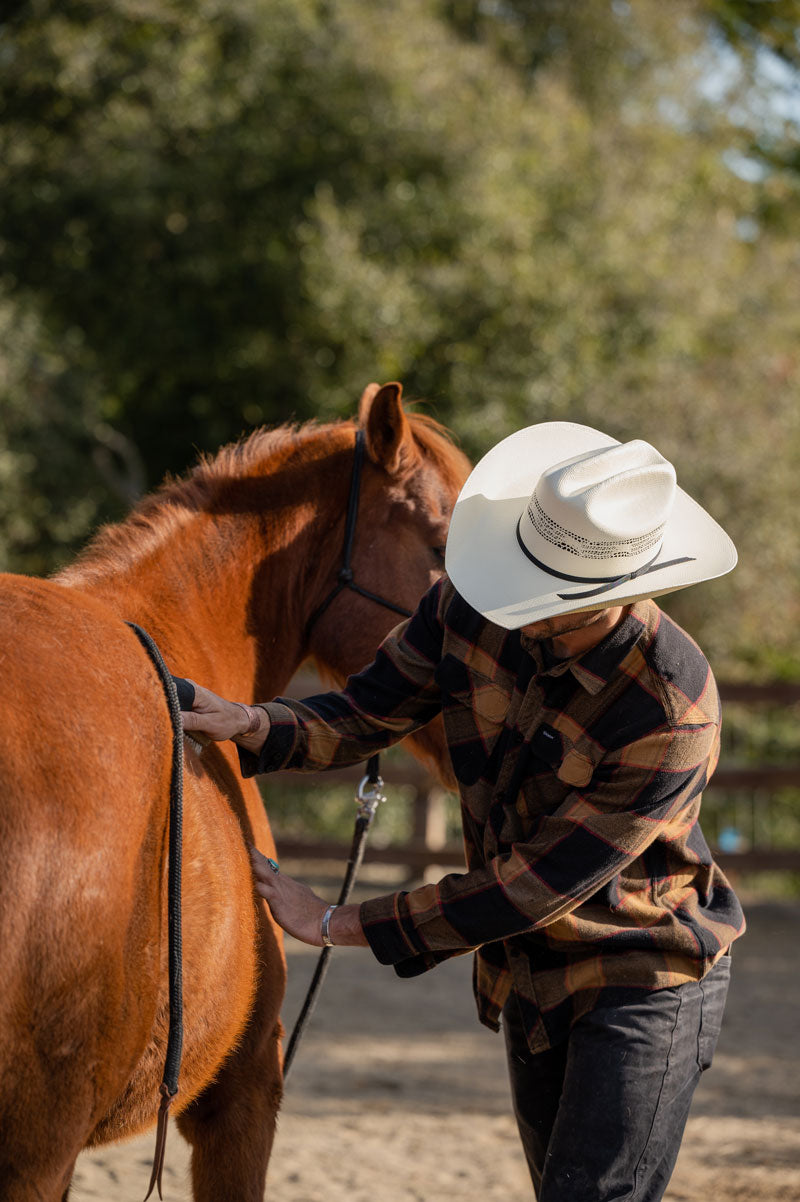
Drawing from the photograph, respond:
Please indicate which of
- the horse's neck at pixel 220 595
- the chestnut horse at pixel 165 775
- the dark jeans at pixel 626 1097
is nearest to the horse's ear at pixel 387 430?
the chestnut horse at pixel 165 775

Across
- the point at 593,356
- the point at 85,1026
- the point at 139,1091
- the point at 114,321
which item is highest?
the point at 85,1026

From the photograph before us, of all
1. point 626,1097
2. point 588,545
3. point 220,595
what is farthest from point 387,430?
point 626,1097

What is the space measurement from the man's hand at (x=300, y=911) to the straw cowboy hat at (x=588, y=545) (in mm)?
641

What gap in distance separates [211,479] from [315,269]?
867cm

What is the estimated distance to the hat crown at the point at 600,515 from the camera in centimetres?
177

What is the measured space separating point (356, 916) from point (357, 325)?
940cm

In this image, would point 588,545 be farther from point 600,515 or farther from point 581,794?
point 581,794

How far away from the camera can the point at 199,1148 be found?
7.21 feet

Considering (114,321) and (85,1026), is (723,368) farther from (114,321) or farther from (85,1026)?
(85,1026)

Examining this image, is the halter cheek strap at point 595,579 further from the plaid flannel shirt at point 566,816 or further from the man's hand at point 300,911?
the man's hand at point 300,911

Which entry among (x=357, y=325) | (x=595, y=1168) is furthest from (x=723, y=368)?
(x=595, y=1168)

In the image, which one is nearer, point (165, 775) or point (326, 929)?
point (165, 775)

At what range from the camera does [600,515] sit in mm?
1766

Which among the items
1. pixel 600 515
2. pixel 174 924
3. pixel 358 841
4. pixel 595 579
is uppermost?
pixel 600 515
